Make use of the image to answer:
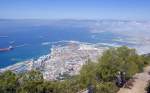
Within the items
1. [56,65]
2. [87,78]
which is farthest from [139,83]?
[56,65]

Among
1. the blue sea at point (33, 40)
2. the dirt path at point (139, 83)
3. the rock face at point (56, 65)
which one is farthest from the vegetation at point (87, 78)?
the blue sea at point (33, 40)

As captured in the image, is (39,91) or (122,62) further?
(122,62)

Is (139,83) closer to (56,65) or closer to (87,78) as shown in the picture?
(87,78)

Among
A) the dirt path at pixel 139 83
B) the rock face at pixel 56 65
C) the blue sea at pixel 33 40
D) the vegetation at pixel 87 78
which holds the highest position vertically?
the vegetation at pixel 87 78

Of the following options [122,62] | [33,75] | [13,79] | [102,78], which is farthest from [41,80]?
[122,62]

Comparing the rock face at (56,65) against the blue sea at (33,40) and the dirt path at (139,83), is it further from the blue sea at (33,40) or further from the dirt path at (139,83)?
the blue sea at (33,40)

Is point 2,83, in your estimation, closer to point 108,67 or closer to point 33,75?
point 33,75
